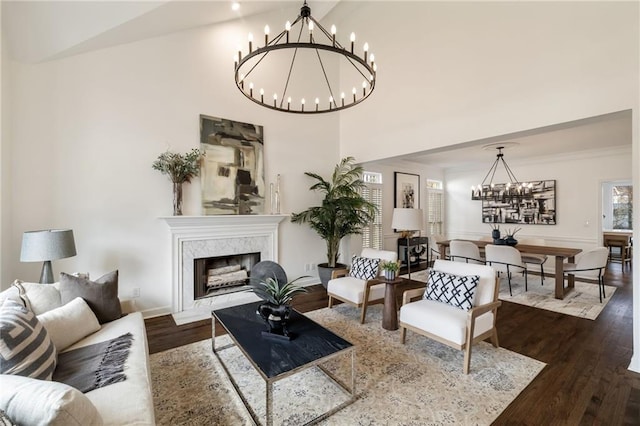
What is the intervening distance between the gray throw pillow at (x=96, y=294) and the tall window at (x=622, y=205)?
483 inches

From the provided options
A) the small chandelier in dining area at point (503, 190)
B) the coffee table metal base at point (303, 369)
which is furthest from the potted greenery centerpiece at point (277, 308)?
the small chandelier in dining area at point (503, 190)

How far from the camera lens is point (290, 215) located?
16.7 ft

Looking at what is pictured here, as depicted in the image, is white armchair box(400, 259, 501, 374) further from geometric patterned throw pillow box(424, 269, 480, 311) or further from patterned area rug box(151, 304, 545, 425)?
patterned area rug box(151, 304, 545, 425)

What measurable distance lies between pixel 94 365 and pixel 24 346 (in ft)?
1.34

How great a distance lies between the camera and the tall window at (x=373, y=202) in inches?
253

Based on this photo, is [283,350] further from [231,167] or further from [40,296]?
[231,167]

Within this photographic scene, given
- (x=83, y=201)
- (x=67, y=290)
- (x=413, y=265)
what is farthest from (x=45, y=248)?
(x=413, y=265)

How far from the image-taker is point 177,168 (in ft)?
12.7

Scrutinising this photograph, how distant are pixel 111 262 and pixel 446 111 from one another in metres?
4.89

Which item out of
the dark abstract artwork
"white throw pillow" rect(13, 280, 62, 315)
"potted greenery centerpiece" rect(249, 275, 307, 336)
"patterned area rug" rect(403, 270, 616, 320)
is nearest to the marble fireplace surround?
"white throw pillow" rect(13, 280, 62, 315)

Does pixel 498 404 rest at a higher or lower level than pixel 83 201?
lower

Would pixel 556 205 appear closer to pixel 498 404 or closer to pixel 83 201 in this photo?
pixel 498 404

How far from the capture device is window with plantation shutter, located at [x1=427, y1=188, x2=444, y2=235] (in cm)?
842

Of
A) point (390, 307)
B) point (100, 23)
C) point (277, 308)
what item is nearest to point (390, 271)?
point (390, 307)
